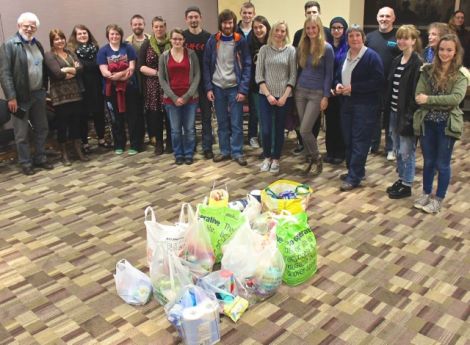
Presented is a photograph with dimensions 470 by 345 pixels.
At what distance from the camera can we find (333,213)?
371 cm

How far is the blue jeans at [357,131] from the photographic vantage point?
388 centimetres

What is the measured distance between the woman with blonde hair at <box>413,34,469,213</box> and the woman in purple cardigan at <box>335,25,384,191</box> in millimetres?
453

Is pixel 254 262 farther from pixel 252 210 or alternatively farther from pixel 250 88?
pixel 250 88

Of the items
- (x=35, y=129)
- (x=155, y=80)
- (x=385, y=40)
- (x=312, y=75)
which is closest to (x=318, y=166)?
(x=312, y=75)


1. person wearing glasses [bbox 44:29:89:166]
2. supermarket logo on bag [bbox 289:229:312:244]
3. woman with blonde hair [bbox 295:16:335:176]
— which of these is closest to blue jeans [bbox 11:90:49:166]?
person wearing glasses [bbox 44:29:89:166]

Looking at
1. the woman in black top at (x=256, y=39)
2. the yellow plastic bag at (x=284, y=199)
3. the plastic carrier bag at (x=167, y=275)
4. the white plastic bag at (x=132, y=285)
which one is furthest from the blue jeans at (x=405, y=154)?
the white plastic bag at (x=132, y=285)

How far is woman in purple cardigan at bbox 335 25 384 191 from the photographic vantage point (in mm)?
3775

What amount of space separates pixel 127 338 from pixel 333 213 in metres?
1.88

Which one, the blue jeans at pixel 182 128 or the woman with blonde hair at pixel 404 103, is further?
the blue jeans at pixel 182 128

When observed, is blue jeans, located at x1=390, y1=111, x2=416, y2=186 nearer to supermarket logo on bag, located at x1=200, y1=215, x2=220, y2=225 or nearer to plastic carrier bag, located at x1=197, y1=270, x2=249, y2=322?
supermarket logo on bag, located at x1=200, y1=215, x2=220, y2=225

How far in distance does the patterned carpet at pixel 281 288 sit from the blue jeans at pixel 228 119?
211mm

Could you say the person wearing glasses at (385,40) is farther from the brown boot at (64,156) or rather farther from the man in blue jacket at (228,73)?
the brown boot at (64,156)

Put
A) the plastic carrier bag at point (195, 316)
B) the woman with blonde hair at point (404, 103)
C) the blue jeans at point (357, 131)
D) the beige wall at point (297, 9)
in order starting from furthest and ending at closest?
the beige wall at point (297, 9), the blue jeans at point (357, 131), the woman with blonde hair at point (404, 103), the plastic carrier bag at point (195, 316)

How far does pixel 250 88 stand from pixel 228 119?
1.22ft
